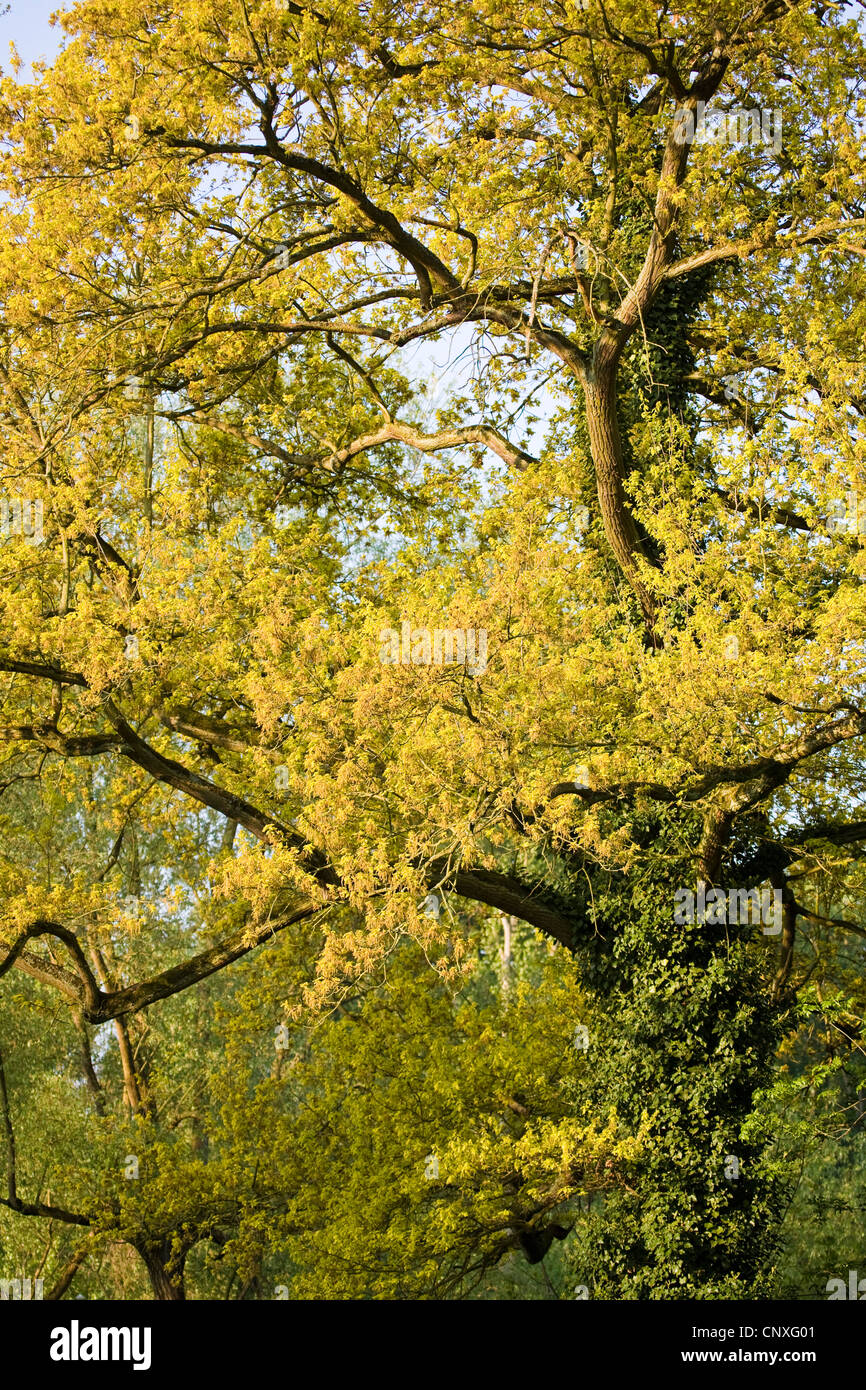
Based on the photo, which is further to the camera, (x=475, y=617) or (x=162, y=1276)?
(x=162, y=1276)

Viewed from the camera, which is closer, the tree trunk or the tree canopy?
the tree canopy

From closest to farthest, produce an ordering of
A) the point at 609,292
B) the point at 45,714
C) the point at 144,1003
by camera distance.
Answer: the point at 144,1003, the point at 45,714, the point at 609,292

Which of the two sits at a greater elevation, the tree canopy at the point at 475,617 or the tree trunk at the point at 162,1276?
the tree canopy at the point at 475,617

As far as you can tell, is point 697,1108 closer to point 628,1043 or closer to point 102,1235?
point 628,1043

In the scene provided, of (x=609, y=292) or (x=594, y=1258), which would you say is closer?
(x=594, y=1258)

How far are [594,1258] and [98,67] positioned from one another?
10.0 metres

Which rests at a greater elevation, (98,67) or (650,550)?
(98,67)

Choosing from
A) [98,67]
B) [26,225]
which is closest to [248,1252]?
[26,225]

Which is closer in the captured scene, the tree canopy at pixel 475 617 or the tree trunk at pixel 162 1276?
the tree canopy at pixel 475 617

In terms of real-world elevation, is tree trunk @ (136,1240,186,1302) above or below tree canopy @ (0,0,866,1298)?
below

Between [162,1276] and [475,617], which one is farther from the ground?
[475,617]

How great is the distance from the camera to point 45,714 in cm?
1154

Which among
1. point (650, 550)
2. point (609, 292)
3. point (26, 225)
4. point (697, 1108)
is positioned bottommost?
point (697, 1108)

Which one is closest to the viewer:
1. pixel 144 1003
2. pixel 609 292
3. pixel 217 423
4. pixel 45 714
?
pixel 144 1003
